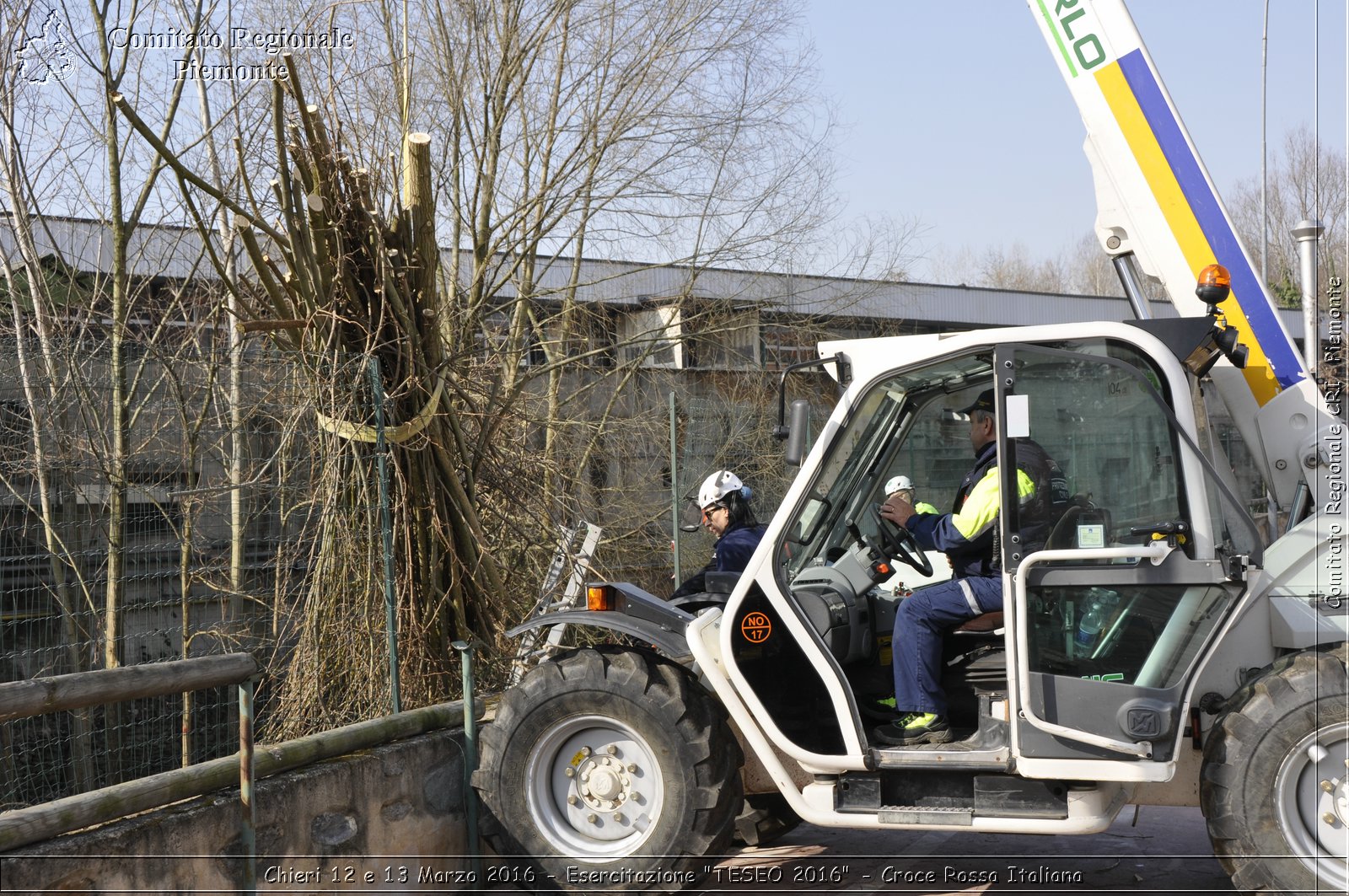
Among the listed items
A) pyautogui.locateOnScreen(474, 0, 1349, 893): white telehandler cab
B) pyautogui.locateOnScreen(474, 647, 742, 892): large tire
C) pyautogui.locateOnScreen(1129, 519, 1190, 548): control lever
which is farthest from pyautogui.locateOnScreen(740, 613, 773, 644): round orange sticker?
pyautogui.locateOnScreen(1129, 519, 1190, 548): control lever

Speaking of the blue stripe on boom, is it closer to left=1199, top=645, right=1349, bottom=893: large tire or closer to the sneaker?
left=1199, top=645, right=1349, bottom=893: large tire

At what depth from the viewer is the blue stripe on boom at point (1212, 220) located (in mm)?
5137

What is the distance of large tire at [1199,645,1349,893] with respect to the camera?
4449mm

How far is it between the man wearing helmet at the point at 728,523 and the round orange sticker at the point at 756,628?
1.01m

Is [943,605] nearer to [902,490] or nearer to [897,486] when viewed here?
[902,490]

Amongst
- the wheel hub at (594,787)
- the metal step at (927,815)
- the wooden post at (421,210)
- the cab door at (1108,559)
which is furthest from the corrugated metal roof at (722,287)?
the wooden post at (421,210)

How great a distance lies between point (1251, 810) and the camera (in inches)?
177

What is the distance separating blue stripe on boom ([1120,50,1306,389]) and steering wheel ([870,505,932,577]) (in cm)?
165

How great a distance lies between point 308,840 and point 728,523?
2520mm

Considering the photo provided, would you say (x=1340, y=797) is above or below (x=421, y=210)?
below

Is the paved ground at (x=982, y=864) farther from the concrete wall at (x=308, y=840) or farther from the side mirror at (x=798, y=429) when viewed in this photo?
the side mirror at (x=798, y=429)

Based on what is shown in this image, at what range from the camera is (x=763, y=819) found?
584cm

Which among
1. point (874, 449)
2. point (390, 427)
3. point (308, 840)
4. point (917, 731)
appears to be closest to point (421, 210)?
point (390, 427)

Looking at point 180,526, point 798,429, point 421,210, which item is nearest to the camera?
point 798,429
